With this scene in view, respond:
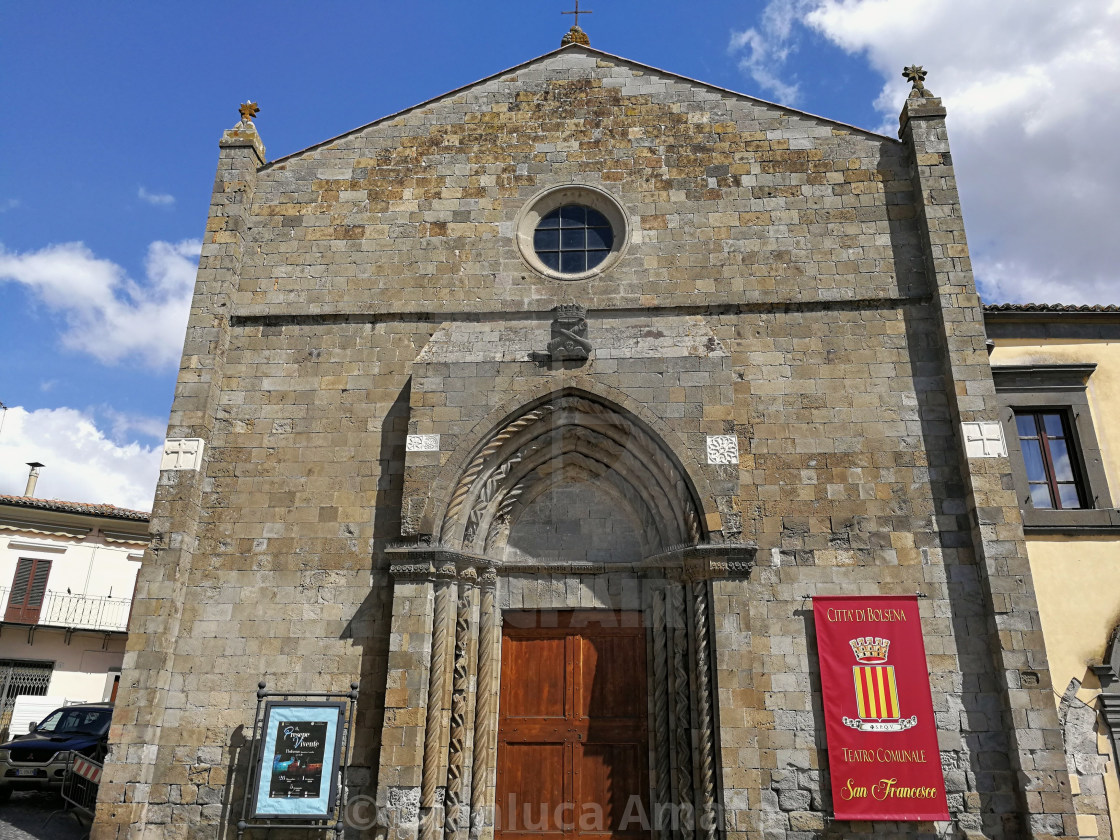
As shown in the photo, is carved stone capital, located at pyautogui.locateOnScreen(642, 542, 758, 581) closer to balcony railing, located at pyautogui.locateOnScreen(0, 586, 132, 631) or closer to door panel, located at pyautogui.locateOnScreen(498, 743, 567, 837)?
door panel, located at pyautogui.locateOnScreen(498, 743, 567, 837)

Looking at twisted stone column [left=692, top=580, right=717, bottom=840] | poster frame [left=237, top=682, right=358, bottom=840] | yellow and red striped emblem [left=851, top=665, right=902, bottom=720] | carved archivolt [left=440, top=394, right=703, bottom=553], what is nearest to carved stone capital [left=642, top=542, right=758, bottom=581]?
twisted stone column [left=692, top=580, right=717, bottom=840]

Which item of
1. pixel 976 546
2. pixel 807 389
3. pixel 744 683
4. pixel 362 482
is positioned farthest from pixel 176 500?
pixel 976 546

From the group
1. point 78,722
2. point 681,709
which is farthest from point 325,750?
point 78,722

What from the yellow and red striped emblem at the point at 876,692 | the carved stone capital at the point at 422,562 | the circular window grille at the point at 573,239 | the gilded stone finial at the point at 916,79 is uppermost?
the gilded stone finial at the point at 916,79

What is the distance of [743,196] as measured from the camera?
9.67 metres

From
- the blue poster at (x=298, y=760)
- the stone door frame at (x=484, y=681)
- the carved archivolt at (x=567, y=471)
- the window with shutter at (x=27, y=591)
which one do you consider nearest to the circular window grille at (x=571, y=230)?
the carved archivolt at (x=567, y=471)

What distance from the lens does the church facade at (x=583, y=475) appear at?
7617mm

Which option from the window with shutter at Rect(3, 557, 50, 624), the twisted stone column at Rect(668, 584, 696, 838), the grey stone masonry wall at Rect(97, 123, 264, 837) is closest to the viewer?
the twisted stone column at Rect(668, 584, 696, 838)

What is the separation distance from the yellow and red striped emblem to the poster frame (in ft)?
16.1

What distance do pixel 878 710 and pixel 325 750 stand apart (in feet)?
17.2

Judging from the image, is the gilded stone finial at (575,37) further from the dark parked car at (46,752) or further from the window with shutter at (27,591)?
the window with shutter at (27,591)

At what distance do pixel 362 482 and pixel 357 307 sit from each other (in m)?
2.18

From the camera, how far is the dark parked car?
10070mm

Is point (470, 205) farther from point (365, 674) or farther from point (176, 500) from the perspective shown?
point (365, 674)
